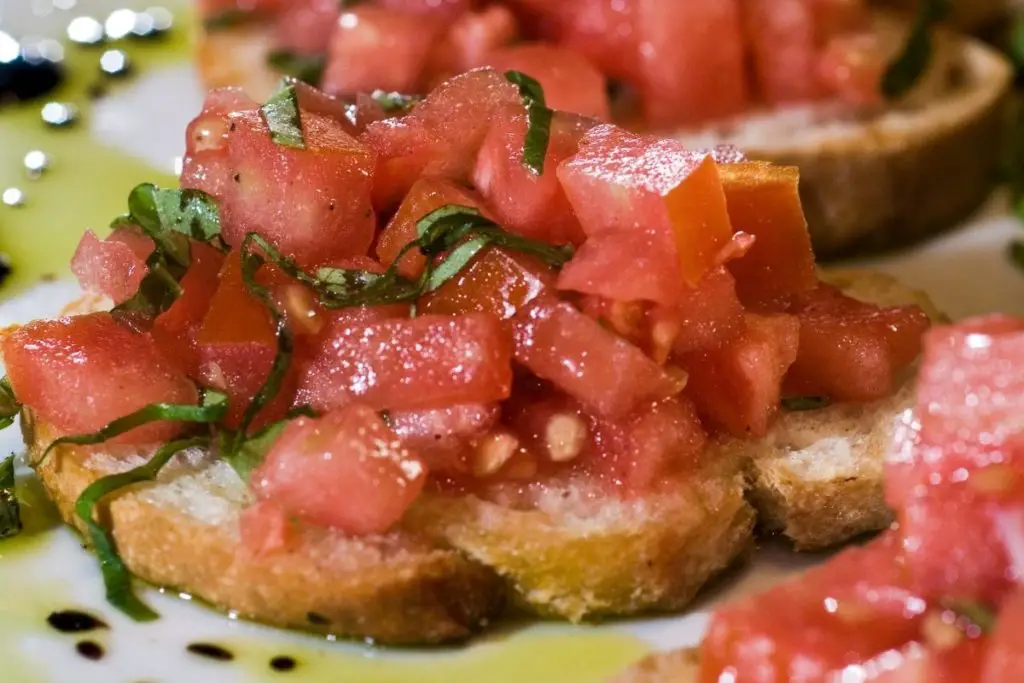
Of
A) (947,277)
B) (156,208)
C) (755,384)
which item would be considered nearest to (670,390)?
(755,384)

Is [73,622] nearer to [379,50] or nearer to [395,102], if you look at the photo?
[395,102]

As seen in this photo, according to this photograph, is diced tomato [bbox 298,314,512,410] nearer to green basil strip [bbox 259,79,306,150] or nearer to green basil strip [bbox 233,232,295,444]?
green basil strip [bbox 233,232,295,444]

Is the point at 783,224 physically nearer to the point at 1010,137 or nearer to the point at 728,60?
the point at 728,60

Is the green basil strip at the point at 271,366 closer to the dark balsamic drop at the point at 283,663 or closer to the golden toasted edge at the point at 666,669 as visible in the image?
the dark balsamic drop at the point at 283,663

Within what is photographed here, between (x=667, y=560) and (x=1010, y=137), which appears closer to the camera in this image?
(x=667, y=560)

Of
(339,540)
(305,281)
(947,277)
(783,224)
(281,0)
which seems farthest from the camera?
(281,0)

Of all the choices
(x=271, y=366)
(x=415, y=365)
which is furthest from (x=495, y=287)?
(x=271, y=366)

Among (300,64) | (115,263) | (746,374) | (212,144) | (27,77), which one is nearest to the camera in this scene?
(746,374)
